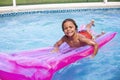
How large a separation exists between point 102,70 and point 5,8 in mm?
4321

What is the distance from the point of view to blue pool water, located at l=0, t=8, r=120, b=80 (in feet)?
14.2

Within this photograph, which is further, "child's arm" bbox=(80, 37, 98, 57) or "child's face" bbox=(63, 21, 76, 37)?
"child's arm" bbox=(80, 37, 98, 57)

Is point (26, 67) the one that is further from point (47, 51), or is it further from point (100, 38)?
point (100, 38)

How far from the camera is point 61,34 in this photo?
600 centimetres

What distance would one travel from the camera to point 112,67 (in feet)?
14.8

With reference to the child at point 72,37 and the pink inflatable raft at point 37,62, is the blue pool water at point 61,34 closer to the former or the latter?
the pink inflatable raft at point 37,62

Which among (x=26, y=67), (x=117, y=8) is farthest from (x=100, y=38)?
(x=117, y=8)

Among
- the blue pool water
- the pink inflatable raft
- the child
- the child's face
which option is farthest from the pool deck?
the child's face

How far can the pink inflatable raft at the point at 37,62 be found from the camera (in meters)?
4.09

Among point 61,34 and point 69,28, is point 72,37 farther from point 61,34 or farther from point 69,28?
point 61,34

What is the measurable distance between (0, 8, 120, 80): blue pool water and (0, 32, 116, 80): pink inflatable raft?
134mm

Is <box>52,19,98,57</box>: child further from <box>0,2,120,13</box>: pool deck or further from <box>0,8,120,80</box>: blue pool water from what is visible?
<box>0,2,120,13</box>: pool deck

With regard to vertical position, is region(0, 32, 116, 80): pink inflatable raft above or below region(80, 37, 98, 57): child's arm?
below

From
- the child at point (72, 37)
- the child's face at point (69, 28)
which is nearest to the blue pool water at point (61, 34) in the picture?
the child at point (72, 37)
